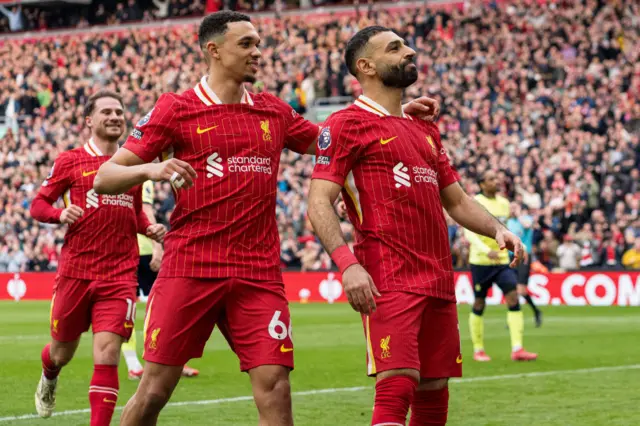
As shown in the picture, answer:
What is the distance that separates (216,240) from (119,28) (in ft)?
130

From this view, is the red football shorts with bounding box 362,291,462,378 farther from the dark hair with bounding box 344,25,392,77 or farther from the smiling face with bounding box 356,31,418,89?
the dark hair with bounding box 344,25,392,77

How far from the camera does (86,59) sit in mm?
40938

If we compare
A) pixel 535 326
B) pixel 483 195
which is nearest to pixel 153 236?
pixel 483 195

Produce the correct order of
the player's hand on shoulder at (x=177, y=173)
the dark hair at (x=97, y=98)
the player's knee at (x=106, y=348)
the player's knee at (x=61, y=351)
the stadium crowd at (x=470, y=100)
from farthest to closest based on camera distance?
the stadium crowd at (x=470, y=100) → the dark hair at (x=97, y=98) → the player's knee at (x=61, y=351) → the player's knee at (x=106, y=348) → the player's hand on shoulder at (x=177, y=173)

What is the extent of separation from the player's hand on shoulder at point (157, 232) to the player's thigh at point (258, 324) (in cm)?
258

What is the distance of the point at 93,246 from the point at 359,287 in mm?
3454

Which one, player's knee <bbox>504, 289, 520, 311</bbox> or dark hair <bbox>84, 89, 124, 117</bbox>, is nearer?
dark hair <bbox>84, 89, 124, 117</bbox>

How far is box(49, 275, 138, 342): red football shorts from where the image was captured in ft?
27.8

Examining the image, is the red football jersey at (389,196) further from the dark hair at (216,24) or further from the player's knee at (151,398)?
the player's knee at (151,398)

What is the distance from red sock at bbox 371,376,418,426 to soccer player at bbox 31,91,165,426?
9.21ft

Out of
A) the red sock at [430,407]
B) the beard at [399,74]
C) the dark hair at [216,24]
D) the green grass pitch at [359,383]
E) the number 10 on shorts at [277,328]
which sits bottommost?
the green grass pitch at [359,383]

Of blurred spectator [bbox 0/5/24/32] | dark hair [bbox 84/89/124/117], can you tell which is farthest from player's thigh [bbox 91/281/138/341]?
blurred spectator [bbox 0/5/24/32]

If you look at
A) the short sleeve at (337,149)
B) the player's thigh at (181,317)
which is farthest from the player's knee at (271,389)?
the short sleeve at (337,149)

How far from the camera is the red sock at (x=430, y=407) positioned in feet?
20.5
